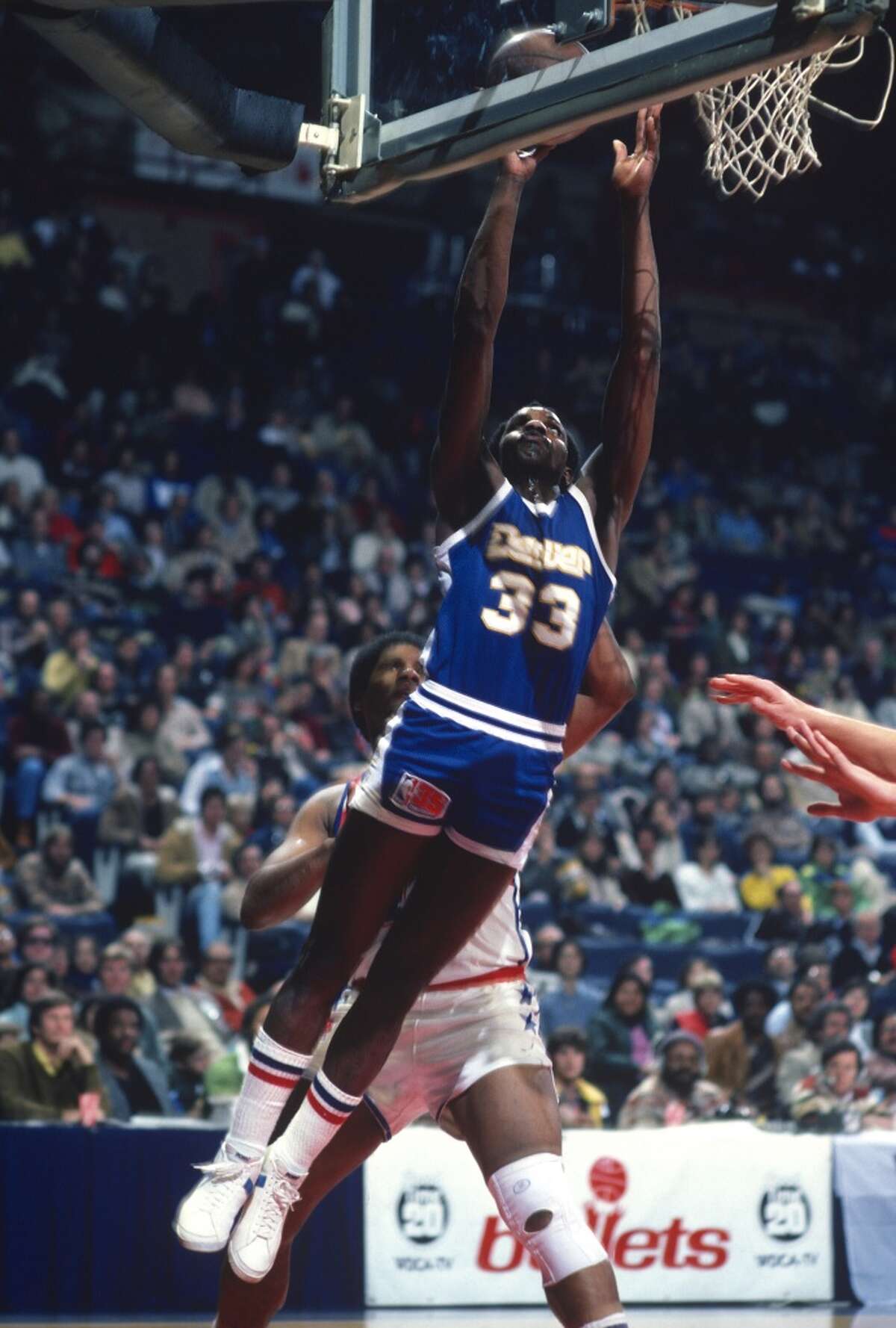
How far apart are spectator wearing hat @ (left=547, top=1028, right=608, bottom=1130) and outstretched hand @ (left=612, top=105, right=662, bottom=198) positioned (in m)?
6.40

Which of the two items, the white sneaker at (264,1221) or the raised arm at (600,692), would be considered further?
the raised arm at (600,692)

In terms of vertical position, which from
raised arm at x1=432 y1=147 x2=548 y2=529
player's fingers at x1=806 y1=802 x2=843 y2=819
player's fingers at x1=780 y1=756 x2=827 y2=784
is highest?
raised arm at x1=432 y1=147 x2=548 y2=529

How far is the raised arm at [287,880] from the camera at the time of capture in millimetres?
5219

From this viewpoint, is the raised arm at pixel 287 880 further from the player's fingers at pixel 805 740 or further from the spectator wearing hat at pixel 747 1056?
the spectator wearing hat at pixel 747 1056

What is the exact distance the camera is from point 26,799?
13445mm

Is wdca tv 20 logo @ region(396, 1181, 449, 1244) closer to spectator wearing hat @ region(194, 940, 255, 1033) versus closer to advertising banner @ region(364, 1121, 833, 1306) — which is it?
advertising banner @ region(364, 1121, 833, 1306)

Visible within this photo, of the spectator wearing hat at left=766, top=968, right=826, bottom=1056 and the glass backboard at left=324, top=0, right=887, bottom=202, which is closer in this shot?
the glass backboard at left=324, top=0, right=887, bottom=202

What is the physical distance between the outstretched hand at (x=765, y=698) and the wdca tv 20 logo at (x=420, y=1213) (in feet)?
17.3

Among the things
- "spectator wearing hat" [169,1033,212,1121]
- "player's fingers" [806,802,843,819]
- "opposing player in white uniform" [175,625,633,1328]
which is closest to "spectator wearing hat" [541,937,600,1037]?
"spectator wearing hat" [169,1033,212,1121]

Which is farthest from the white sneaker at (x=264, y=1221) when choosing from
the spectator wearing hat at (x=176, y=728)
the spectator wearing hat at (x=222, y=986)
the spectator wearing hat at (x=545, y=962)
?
the spectator wearing hat at (x=176, y=728)

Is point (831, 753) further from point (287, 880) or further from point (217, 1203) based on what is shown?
point (217, 1203)

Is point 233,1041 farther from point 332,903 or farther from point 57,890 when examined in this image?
point 332,903

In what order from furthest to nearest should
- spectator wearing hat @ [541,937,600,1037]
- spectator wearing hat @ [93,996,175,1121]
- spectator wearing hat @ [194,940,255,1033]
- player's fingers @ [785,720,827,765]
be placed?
spectator wearing hat @ [541,937,600,1037] → spectator wearing hat @ [194,940,255,1033] → spectator wearing hat @ [93,996,175,1121] → player's fingers @ [785,720,827,765]

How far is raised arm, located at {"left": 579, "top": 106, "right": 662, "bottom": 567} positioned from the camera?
5.00 m
